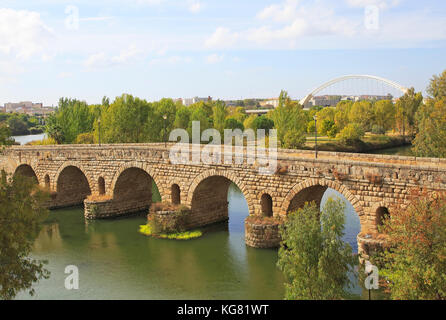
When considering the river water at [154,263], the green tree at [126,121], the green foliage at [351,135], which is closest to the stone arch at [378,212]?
the river water at [154,263]

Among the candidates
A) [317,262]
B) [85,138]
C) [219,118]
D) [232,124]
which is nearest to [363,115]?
[232,124]

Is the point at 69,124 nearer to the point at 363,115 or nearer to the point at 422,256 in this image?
the point at 363,115

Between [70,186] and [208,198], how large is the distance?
14938 millimetres

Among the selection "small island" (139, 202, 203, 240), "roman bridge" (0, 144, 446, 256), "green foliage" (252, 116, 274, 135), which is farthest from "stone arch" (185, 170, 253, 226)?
"green foliage" (252, 116, 274, 135)

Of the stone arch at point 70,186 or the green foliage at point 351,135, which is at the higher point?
the green foliage at point 351,135

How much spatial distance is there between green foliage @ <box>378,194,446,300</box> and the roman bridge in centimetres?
426

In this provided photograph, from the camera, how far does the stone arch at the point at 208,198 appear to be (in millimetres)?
28359

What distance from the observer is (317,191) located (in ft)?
84.8

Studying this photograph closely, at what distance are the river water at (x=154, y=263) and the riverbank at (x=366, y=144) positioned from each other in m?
36.4

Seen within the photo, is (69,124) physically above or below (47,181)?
above

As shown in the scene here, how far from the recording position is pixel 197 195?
95.4ft

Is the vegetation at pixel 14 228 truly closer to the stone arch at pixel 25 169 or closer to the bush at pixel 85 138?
the stone arch at pixel 25 169

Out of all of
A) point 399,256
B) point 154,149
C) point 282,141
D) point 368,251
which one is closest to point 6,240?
point 399,256

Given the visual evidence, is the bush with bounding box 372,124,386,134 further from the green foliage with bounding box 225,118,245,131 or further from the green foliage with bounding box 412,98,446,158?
the green foliage with bounding box 412,98,446,158
